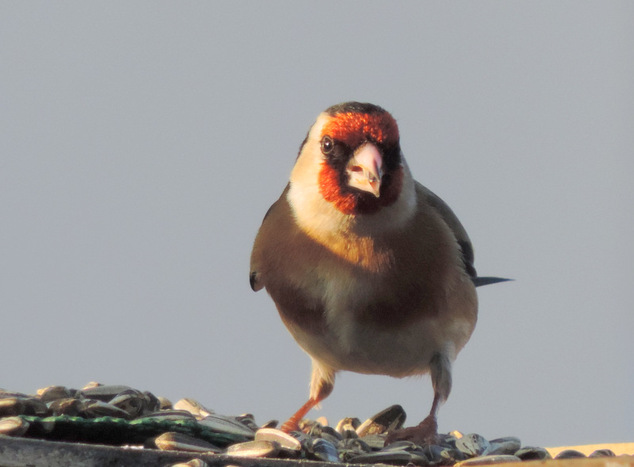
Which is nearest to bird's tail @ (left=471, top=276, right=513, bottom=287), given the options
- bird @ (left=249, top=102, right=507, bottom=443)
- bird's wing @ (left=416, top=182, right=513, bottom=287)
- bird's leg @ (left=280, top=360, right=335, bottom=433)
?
bird's wing @ (left=416, top=182, right=513, bottom=287)

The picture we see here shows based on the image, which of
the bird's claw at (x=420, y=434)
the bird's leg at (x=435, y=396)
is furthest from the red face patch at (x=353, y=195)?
the bird's claw at (x=420, y=434)

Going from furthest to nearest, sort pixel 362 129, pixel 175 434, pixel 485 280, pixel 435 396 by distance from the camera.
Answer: pixel 485 280
pixel 435 396
pixel 362 129
pixel 175 434

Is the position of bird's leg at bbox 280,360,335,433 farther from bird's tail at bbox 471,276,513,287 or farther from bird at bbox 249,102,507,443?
bird's tail at bbox 471,276,513,287

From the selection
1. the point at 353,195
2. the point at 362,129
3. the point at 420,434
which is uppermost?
the point at 362,129

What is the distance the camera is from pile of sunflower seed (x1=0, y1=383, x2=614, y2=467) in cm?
220

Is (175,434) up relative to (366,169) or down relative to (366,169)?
down

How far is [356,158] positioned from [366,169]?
0.10m

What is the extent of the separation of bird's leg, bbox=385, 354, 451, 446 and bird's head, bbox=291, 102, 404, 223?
25.4 inches

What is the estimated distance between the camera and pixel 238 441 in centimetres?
237

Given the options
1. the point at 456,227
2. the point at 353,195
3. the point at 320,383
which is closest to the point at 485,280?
the point at 456,227

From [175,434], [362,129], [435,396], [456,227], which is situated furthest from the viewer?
[456,227]

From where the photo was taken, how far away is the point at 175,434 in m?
2.25

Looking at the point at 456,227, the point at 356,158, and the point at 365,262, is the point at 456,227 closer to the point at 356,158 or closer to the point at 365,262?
the point at 365,262

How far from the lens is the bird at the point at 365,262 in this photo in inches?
123
